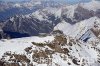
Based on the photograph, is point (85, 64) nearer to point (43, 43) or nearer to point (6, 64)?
point (43, 43)

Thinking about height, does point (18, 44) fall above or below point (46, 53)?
above

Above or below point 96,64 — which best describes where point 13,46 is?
above

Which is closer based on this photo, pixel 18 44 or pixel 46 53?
pixel 46 53

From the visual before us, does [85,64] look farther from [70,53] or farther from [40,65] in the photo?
[40,65]

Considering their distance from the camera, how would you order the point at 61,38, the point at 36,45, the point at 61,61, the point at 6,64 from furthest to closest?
1. the point at 61,38
2. the point at 36,45
3. the point at 61,61
4. the point at 6,64

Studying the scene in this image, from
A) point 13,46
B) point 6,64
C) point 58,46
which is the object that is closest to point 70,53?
point 58,46

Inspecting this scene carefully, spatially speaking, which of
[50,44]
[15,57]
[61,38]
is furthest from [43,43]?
[15,57]

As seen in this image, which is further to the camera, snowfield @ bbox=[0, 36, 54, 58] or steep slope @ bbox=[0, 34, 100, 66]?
snowfield @ bbox=[0, 36, 54, 58]

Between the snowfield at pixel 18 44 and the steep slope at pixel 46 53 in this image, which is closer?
the steep slope at pixel 46 53

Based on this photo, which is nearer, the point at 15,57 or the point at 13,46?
the point at 15,57

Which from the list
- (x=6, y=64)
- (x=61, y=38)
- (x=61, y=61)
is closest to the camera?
(x=6, y=64)
